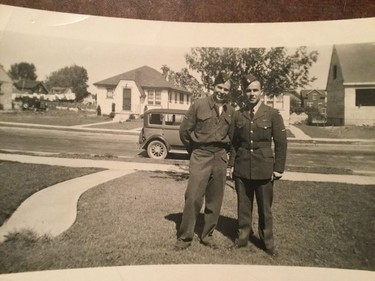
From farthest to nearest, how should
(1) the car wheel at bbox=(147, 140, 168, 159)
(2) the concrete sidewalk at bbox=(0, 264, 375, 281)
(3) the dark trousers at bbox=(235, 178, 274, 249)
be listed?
(1) the car wheel at bbox=(147, 140, 168, 159), (3) the dark trousers at bbox=(235, 178, 274, 249), (2) the concrete sidewalk at bbox=(0, 264, 375, 281)

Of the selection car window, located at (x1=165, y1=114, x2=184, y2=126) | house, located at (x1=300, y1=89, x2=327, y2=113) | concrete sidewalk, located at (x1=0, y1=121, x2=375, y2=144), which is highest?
house, located at (x1=300, y1=89, x2=327, y2=113)

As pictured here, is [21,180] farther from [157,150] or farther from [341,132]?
[341,132]

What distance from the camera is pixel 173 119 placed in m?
1.41

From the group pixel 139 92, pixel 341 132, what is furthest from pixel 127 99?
pixel 341 132

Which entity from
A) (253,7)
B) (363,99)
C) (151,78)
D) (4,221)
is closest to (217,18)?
(253,7)

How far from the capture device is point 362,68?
1.33 metres

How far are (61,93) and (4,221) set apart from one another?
1.69ft

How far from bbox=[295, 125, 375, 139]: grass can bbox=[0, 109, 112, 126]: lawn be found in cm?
80

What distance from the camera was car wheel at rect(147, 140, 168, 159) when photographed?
141cm

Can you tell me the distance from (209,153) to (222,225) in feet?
0.96

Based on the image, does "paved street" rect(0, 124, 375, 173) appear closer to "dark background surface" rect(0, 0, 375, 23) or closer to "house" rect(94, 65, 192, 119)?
"house" rect(94, 65, 192, 119)

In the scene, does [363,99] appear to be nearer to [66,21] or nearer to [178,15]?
[178,15]

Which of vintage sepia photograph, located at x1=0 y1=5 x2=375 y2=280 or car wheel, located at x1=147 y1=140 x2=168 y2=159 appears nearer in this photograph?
vintage sepia photograph, located at x1=0 y1=5 x2=375 y2=280

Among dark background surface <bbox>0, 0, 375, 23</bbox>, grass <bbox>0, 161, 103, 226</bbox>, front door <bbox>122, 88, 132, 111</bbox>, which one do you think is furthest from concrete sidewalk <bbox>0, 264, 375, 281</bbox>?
dark background surface <bbox>0, 0, 375, 23</bbox>
